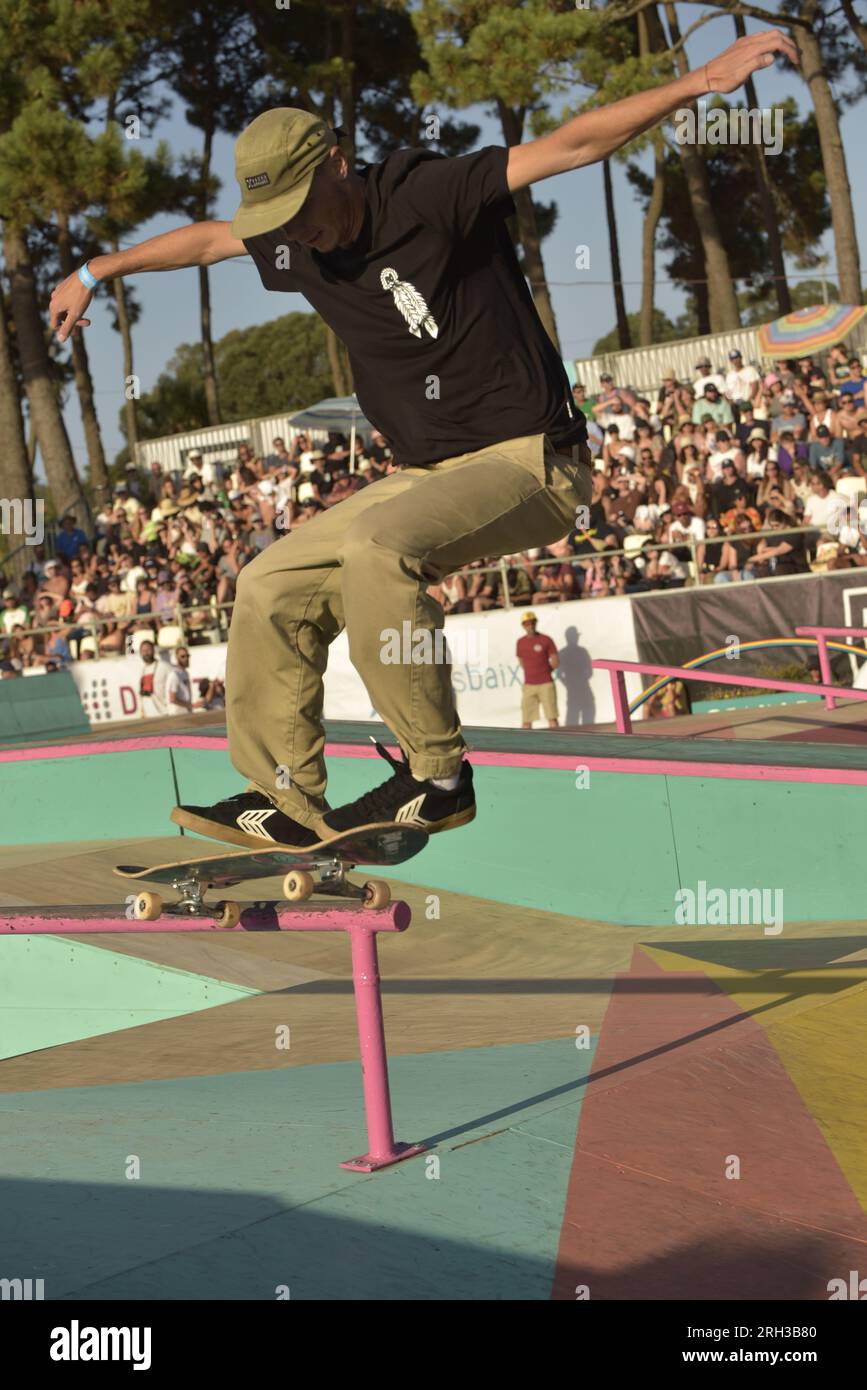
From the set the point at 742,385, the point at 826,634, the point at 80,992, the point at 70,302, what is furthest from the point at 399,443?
the point at 742,385

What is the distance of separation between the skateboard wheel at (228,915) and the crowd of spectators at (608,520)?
11125 millimetres

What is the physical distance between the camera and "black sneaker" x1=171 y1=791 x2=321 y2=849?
4129 millimetres

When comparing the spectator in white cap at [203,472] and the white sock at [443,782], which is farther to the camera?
the spectator in white cap at [203,472]

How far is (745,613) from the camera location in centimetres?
1636

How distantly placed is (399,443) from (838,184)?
25.9 meters

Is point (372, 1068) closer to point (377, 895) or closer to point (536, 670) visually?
point (377, 895)

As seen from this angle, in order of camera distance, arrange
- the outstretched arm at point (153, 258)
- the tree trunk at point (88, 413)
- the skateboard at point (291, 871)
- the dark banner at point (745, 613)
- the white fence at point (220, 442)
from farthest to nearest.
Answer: the tree trunk at point (88, 413), the white fence at point (220, 442), the dark banner at point (745, 613), the outstretched arm at point (153, 258), the skateboard at point (291, 871)

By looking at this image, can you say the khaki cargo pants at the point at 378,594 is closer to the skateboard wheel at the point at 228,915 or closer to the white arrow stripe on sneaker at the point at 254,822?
the white arrow stripe on sneaker at the point at 254,822

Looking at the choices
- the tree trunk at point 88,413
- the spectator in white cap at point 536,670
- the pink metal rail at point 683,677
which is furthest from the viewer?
the tree trunk at point 88,413

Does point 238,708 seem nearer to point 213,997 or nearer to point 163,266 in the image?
point 163,266

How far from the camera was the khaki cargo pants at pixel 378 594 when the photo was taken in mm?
3832

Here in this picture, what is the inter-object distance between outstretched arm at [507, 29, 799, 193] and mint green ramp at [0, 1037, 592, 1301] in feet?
8.30

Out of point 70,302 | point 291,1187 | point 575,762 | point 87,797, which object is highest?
point 70,302

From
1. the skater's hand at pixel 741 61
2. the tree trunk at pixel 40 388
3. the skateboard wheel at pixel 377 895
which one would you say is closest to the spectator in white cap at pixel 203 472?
the tree trunk at pixel 40 388
